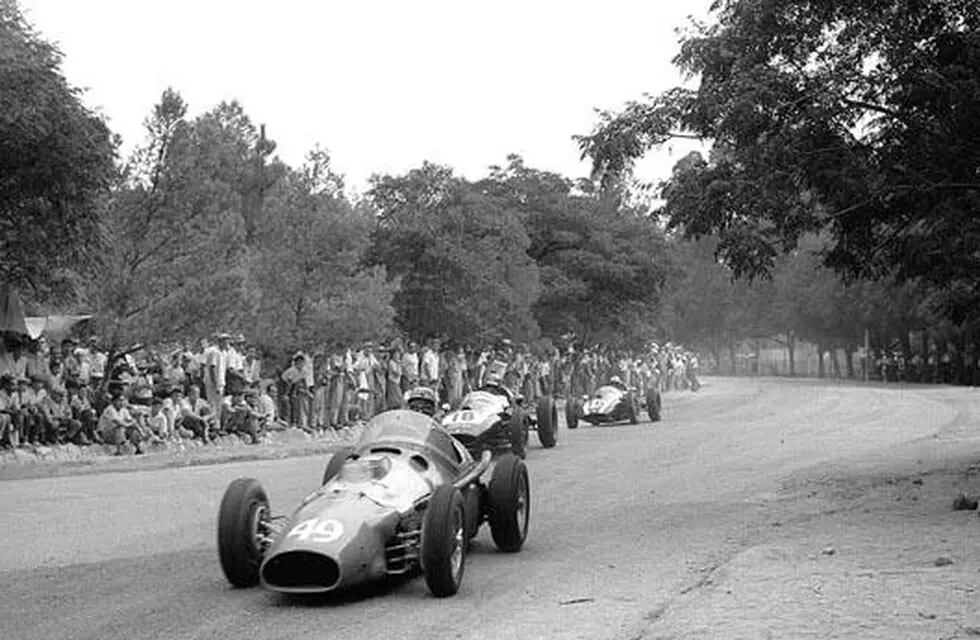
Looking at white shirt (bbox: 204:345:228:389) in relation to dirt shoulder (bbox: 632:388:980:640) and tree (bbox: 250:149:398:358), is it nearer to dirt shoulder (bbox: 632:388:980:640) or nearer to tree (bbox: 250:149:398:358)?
tree (bbox: 250:149:398:358)

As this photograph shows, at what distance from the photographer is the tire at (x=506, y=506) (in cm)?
1074

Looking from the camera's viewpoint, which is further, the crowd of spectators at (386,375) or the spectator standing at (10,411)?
Result: the crowd of spectators at (386,375)

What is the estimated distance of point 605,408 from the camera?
30.4 m

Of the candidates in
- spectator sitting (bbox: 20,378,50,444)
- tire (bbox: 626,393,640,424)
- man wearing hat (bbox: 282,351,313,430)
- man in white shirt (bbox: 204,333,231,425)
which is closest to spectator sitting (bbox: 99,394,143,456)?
spectator sitting (bbox: 20,378,50,444)

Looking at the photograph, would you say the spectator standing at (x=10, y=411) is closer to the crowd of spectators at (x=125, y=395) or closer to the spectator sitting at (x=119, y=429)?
the crowd of spectators at (x=125, y=395)

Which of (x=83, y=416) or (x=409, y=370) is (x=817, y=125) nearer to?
(x=83, y=416)

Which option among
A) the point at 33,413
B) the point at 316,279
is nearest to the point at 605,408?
the point at 316,279

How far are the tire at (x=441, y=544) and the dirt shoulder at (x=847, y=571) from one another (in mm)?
1502

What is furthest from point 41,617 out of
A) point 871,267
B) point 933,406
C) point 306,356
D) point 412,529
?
point 933,406

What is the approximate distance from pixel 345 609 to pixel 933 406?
30.9 m

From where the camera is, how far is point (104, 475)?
742 inches

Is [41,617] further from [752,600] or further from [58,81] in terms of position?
[58,81]

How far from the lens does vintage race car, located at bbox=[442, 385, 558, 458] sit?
747 inches

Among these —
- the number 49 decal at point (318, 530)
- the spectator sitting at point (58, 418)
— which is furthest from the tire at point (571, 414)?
the number 49 decal at point (318, 530)
